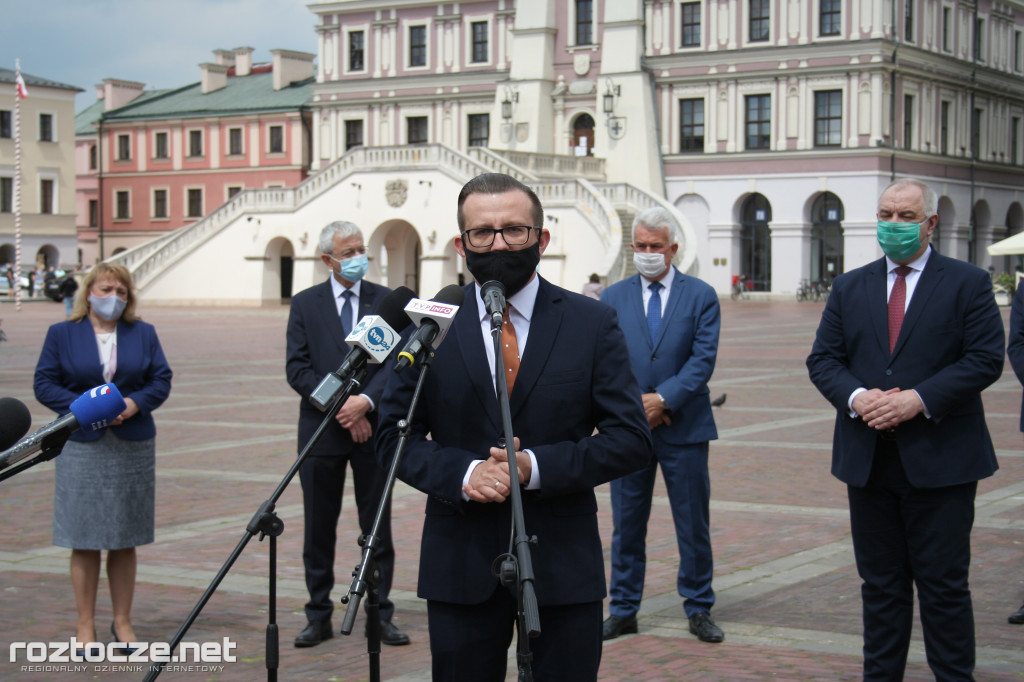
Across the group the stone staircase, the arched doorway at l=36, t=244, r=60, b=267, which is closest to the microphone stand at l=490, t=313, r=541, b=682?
the stone staircase

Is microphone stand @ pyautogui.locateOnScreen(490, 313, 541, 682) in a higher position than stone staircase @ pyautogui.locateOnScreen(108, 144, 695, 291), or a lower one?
lower

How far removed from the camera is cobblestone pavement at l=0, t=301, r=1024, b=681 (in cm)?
648

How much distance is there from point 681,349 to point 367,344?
11.9ft

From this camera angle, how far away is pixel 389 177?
1977 inches

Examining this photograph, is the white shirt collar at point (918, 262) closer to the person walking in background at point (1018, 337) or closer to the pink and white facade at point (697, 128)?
the person walking in background at point (1018, 337)

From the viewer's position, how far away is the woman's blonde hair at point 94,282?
23.0 feet

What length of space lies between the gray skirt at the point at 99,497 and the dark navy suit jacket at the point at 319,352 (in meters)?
0.93

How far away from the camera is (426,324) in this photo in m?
3.87

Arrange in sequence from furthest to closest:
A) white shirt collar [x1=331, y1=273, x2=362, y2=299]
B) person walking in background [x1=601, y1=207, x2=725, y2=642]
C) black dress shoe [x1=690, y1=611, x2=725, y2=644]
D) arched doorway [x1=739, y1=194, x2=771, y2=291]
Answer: arched doorway [x1=739, y1=194, x2=771, y2=291] < white shirt collar [x1=331, y1=273, x2=362, y2=299] < person walking in background [x1=601, y1=207, x2=725, y2=642] < black dress shoe [x1=690, y1=611, x2=725, y2=644]

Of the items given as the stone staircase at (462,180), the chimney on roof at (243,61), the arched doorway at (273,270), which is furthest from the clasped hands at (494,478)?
the chimney on roof at (243,61)

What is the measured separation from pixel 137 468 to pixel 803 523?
500cm

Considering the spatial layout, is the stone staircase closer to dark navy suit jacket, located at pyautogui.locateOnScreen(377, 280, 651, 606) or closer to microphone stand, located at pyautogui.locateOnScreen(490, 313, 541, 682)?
dark navy suit jacket, located at pyautogui.locateOnScreen(377, 280, 651, 606)

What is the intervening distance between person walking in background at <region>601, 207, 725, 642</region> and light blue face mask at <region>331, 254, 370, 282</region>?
1.42 metres

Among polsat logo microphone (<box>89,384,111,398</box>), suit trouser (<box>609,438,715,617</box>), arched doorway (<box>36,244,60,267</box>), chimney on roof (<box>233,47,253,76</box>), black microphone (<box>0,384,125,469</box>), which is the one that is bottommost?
suit trouser (<box>609,438,715,617</box>)
